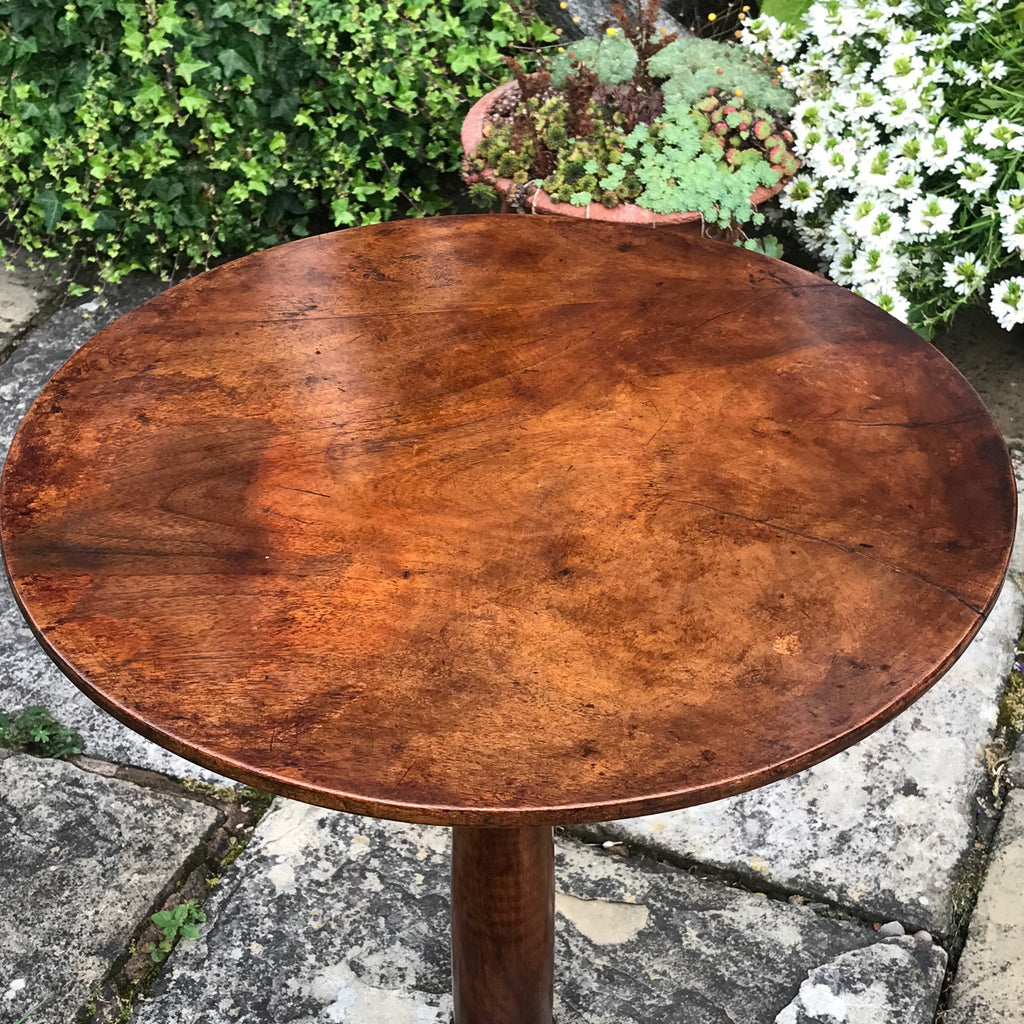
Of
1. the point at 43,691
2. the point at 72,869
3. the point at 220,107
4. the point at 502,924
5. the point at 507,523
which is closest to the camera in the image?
the point at 507,523

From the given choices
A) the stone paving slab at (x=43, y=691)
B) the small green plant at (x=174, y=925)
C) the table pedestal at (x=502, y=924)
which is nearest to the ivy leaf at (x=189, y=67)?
the stone paving slab at (x=43, y=691)

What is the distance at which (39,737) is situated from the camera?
97.1 inches

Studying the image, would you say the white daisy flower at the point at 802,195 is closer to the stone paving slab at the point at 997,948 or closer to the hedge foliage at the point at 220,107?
the hedge foliage at the point at 220,107

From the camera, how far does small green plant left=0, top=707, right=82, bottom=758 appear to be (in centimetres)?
248

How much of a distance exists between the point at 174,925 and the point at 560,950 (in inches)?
26.6

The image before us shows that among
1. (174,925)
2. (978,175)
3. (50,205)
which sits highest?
(978,175)

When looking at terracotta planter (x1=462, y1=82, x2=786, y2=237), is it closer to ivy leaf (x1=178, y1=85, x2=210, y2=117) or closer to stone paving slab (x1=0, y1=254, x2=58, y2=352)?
ivy leaf (x1=178, y1=85, x2=210, y2=117)

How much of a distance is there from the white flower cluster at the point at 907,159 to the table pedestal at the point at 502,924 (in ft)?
6.50

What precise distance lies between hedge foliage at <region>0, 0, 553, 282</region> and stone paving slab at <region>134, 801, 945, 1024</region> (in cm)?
212

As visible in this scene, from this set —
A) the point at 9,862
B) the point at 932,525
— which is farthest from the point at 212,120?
the point at 932,525

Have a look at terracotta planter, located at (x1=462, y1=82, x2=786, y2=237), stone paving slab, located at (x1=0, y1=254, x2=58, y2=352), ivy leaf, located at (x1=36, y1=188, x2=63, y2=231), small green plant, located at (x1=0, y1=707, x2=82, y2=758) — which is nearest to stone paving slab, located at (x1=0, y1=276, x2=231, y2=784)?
small green plant, located at (x1=0, y1=707, x2=82, y2=758)

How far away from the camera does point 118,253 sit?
148 inches

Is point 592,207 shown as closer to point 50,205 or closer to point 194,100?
point 194,100

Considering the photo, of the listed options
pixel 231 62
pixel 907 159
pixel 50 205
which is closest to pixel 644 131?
pixel 907 159
